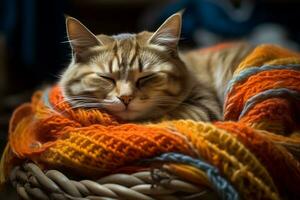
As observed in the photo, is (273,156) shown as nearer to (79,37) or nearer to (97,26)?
(79,37)

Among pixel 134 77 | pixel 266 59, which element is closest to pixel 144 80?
pixel 134 77

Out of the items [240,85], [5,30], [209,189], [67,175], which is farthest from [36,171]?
[5,30]

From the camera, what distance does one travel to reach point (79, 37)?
841mm

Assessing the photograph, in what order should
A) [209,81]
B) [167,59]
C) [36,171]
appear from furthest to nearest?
1. [209,81]
2. [167,59]
3. [36,171]

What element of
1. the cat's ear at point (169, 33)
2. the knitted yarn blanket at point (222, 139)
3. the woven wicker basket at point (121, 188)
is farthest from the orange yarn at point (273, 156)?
the cat's ear at point (169, 33)

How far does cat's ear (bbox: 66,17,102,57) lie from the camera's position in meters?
0.82

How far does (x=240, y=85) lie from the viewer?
0.85 metres

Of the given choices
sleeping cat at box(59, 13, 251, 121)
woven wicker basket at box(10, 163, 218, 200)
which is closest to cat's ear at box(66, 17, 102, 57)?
sleeping cat at box(59, 13, 251, 121)

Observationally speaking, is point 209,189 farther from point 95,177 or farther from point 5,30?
point 5,30

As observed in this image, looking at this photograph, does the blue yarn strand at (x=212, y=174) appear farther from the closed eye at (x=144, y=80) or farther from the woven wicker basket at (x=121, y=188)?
the closed eye at (x=144, y=80)

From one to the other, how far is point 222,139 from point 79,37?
0.36 meters

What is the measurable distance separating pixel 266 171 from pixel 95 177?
0.98 ft

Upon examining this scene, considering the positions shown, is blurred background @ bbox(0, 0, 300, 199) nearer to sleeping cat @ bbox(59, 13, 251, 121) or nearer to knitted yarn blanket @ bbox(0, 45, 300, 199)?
sleeping cat @ bbox(59, 13, 251, 121)

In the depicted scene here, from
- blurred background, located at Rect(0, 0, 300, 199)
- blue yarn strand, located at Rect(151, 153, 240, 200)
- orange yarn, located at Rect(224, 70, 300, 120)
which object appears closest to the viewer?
blue yarn strand, located at Rect(151, 153, 240, 200)
